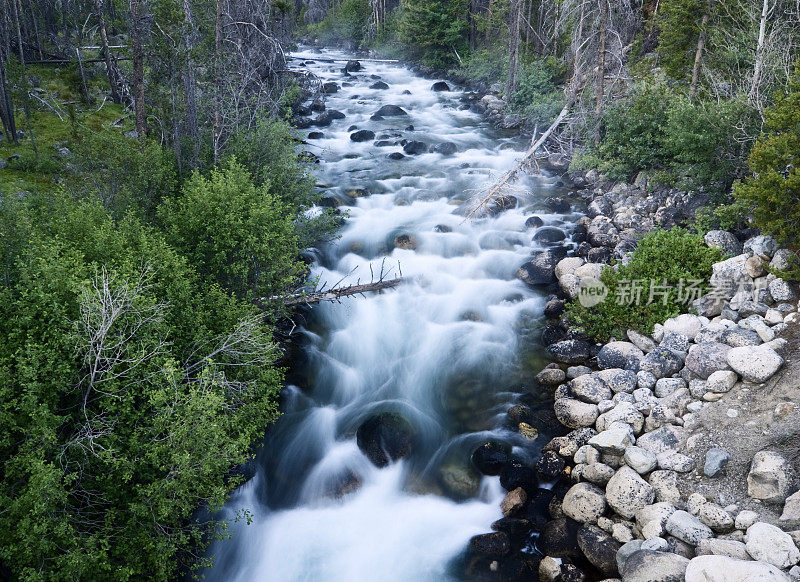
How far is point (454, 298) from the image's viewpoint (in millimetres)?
17781

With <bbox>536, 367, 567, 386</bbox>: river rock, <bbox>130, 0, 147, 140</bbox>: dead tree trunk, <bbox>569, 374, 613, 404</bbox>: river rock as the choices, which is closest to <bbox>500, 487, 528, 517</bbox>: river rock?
<bbox>569, 374, 613, 404</bbox>: river rock

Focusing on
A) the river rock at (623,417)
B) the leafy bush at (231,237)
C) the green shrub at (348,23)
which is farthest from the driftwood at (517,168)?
the green shrub at (348,23)

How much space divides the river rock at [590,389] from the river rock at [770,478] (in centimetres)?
354

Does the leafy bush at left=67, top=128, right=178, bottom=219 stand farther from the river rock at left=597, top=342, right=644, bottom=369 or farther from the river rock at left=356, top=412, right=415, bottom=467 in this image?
the river rock at left=597, top=342, right=644, bottom=369

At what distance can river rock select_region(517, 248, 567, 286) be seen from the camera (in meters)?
17.9

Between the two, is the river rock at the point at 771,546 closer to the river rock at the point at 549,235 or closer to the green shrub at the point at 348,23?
the river rock at the point at 549,235

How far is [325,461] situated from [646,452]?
6.93m

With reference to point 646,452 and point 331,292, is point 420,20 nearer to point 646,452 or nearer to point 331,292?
point 331,292

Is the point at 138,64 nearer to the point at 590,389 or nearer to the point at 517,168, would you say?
the point at 517,168

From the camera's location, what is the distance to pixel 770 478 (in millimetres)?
9070

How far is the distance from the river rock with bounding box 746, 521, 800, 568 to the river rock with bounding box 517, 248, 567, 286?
33.6 feet

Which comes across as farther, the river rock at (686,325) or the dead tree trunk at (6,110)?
the dead tree trunk at (6,110)

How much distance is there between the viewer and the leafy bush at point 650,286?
14125 mm

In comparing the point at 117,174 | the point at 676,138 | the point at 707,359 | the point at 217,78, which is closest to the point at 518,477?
the point at 707,359
